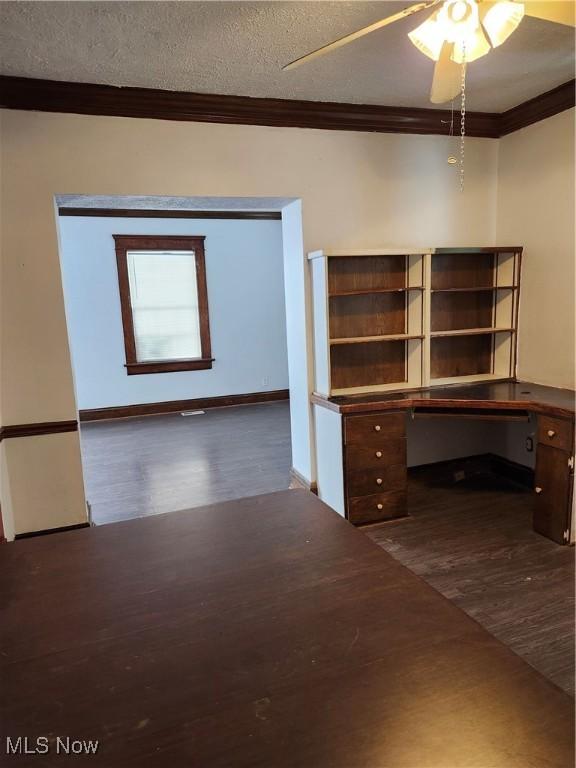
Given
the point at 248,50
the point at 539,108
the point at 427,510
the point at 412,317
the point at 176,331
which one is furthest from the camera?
the point at 176,331

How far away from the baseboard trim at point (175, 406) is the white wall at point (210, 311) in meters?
0.07

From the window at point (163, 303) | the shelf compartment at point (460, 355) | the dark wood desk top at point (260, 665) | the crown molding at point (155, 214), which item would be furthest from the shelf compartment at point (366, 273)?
the window at point (163, 303)

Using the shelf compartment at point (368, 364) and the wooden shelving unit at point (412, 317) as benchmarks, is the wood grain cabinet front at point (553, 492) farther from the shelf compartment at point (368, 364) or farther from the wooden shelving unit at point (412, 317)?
the shelf compartment at point (368, 364)

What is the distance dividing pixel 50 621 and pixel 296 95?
3004 millimetres

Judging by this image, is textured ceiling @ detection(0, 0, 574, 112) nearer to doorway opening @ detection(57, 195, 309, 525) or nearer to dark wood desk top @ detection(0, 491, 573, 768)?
dark wood desk top @ detection(0, 491, 573, 768)

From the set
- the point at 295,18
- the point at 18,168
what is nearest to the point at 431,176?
the point at 295,18

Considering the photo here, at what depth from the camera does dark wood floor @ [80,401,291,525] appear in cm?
379

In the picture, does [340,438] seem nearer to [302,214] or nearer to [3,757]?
[302,214]

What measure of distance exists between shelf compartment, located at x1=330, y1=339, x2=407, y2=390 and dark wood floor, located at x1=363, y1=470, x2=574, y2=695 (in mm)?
881

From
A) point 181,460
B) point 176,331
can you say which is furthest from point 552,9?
point 176,331

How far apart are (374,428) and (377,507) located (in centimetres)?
52

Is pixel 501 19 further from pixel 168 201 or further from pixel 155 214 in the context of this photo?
pixel 155 214

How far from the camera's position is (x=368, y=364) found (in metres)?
→ 3.54

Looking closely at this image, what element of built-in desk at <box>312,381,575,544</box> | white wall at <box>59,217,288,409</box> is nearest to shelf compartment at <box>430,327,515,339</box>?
built-in desk at <box>312,381,575,544</box>
